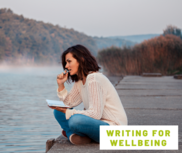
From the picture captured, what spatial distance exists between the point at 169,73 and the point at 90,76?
1194 cm

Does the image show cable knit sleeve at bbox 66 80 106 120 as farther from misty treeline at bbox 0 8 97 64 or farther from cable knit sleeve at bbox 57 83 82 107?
misty treeline at bbox 0 8 97 64

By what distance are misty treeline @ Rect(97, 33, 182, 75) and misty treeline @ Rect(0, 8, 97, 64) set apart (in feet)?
123

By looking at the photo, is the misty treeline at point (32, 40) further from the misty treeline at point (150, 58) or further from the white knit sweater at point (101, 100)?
the white knit sweater at point (101, 100)

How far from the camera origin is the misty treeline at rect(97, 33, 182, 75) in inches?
533

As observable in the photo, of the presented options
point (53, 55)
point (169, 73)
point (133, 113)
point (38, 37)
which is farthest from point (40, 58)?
point (133, 113)

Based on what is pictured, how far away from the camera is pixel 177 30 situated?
2728 cm

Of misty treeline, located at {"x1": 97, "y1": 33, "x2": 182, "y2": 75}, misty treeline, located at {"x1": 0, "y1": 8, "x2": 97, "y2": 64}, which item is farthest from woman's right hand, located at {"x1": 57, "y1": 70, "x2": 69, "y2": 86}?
misty treeline, located at {"x1": 0, "y1": 8, "x2": 97, "y2": 64}

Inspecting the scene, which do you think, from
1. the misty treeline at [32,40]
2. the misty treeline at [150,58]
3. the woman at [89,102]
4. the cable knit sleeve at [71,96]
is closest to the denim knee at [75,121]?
the woman at [89,102]

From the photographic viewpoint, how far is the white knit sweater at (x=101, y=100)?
2.36 meters

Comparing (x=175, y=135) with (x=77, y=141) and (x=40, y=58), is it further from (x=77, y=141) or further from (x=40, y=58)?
(x=40, y=58)

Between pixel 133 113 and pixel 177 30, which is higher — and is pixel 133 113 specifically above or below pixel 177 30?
below
